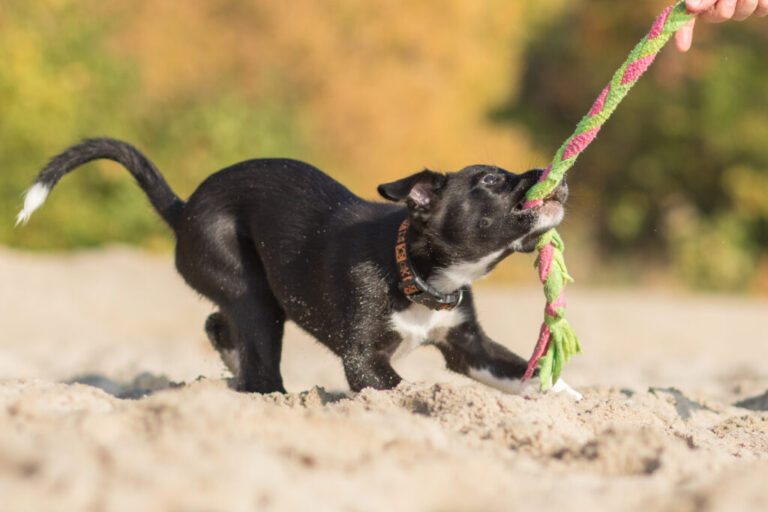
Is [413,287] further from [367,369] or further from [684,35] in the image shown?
[684,35]

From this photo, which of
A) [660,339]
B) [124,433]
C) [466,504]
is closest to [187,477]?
[124,433]

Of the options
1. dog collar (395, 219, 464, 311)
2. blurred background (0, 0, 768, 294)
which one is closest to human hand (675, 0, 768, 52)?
dog collar (395, 219, 464, 311)

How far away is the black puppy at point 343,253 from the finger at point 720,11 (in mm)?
1049

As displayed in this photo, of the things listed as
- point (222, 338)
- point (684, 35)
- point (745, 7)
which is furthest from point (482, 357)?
point (745, 7)

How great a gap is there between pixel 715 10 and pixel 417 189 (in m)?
1.55

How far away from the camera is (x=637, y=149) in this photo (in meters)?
18.2

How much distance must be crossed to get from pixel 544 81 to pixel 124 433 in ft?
65.6

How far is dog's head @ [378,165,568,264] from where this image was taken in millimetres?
3779

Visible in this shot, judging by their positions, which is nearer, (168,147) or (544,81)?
(168,147)

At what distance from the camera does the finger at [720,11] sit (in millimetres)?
3926

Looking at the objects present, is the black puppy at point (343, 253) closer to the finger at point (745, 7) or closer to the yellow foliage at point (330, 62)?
the finger at point (745, 7)

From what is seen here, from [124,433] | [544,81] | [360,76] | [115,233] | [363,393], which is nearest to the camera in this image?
[124,433]

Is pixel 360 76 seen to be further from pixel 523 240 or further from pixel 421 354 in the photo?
pixel 523 240

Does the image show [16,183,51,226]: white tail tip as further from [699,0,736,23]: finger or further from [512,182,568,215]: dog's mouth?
[699,0,736,23]: finger
